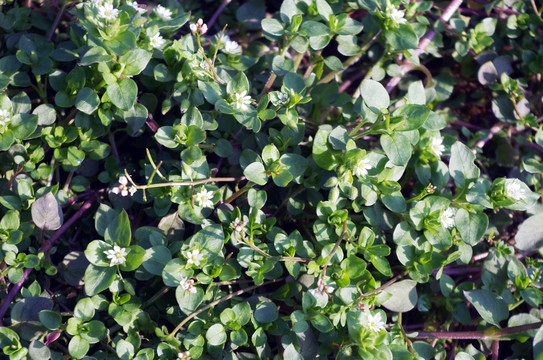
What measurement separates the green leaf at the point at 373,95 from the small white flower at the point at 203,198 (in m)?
0.66

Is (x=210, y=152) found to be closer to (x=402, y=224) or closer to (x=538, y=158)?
(x=402, y=224)

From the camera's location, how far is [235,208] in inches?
69.2

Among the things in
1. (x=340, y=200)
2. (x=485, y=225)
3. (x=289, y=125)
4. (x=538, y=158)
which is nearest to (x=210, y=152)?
(x=289, y=125)

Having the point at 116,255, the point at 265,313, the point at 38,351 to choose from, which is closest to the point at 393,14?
the point at 265,313

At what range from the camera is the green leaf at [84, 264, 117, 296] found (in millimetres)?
1599

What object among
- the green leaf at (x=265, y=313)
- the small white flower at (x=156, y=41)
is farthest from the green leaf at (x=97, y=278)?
the small white flower at (x=156, y=41)

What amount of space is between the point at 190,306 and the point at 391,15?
1.36m

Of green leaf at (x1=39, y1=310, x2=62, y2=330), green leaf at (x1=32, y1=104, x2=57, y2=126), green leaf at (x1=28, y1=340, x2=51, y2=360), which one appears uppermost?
green leaf at (x1=32, y1=104, x2=57, y2=126)

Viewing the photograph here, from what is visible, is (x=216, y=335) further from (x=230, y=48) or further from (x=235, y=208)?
(x=230, y=48)

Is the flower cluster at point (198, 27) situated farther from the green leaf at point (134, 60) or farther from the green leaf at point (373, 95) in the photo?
the green leaf at point (373, 95)

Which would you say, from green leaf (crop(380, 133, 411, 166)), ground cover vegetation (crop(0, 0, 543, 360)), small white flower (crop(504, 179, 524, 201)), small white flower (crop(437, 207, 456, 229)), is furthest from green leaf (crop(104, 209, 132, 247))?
small white flower (crop(504, 179, 524, 201))

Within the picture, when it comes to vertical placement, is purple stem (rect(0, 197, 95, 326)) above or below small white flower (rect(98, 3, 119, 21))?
below

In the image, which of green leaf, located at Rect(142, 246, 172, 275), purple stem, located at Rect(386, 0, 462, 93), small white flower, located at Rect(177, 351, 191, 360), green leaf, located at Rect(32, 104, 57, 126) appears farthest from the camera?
purple stem, located at Rect(386, 0, 462, 93)

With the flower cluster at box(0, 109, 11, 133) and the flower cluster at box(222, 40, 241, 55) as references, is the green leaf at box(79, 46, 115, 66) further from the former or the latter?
the flower cluster at box(222, 40, 241, 55)
